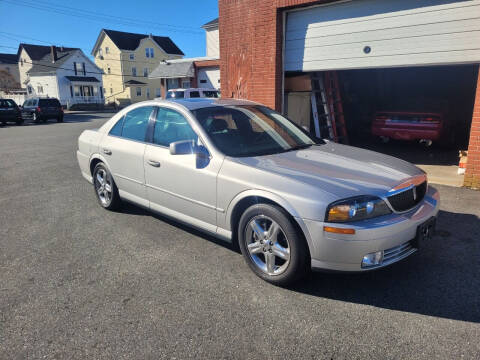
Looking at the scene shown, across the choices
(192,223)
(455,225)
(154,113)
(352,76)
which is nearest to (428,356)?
(192,223)

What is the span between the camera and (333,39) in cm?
768

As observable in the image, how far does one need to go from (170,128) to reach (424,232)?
9.17 feet

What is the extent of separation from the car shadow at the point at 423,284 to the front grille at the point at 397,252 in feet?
0.87

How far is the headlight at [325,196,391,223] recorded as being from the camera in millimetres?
2766

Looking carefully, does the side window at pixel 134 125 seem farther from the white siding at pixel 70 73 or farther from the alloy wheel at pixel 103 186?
the white siding at pixel 70 73

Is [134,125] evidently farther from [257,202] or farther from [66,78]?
[66,78]

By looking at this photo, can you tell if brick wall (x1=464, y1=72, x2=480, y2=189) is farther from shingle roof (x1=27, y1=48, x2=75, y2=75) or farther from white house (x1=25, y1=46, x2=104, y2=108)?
shingle roof (x1=27, y1=48, x2=75, y2=75)

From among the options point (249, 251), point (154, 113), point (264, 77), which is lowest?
point (249, 251)

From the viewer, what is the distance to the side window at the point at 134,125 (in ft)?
14.6

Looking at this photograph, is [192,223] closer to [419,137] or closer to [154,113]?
[154,113]

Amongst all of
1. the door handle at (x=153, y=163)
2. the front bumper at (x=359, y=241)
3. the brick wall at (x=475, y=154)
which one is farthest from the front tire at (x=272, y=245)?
the brick wall at (x=475, y=154)

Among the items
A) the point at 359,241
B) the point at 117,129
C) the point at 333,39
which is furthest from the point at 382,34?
the point at 359,241

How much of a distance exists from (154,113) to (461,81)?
43.7 feet

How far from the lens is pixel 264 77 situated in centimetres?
877
